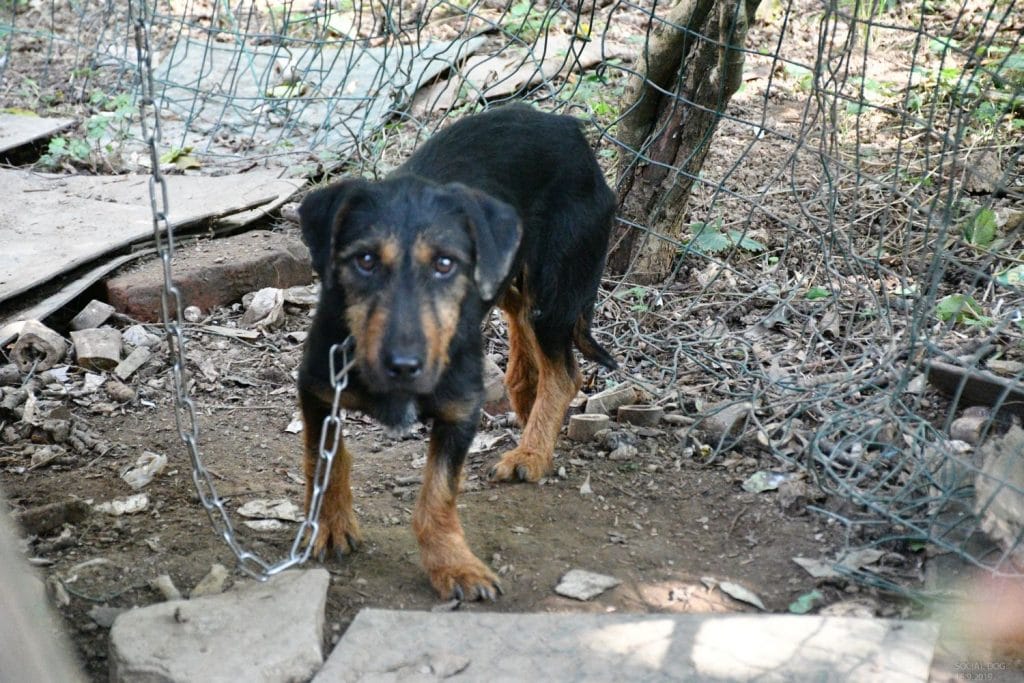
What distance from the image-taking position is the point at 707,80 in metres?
6.36

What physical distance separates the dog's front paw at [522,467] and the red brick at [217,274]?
2.51m

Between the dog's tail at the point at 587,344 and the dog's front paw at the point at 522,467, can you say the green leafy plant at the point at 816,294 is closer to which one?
the dog's tail at the point at 587,344

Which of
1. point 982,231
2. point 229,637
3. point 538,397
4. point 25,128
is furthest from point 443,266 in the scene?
point 25,128

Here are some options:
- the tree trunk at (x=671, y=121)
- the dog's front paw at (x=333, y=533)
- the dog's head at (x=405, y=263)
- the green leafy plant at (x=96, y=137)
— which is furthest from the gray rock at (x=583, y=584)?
the green leafy plant at (x=96, y=137)

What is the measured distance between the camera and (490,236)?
407 cm

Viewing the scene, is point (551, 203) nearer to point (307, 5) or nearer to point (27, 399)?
point (27, 399)

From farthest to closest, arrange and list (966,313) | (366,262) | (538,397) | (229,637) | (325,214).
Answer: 1. (966,313)
2. (538,397)
3. (325,214)
4. (366,262)
5. (229,637)

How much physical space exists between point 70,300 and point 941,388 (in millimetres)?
4839

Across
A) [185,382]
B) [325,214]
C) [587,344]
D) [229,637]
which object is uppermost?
[325,214]

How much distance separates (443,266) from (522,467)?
5.05 feet

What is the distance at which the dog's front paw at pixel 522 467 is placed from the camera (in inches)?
203

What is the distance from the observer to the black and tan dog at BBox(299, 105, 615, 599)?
12.6 ft

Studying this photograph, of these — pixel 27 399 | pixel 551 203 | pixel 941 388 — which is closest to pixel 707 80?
pixel 551 203

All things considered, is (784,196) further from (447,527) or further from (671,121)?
(447,527)
